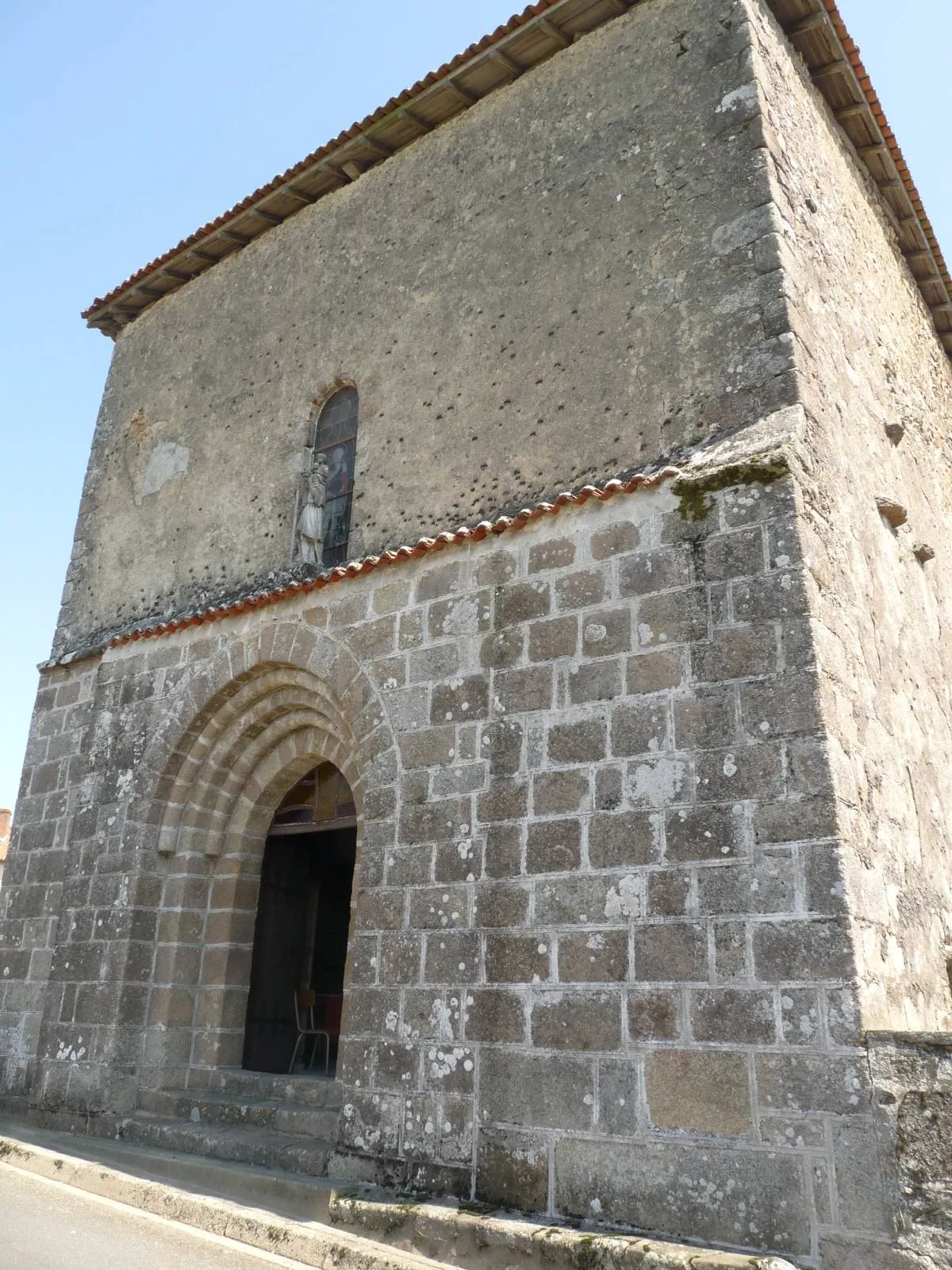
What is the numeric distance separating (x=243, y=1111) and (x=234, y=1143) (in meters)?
0.35

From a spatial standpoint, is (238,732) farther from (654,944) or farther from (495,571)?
(654,944)

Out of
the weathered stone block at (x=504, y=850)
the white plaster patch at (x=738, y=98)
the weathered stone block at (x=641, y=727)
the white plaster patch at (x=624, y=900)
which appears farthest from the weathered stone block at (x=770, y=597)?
the white plaster patch at (x=738, y=98)

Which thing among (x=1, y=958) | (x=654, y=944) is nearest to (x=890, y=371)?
(x=654, y=944)

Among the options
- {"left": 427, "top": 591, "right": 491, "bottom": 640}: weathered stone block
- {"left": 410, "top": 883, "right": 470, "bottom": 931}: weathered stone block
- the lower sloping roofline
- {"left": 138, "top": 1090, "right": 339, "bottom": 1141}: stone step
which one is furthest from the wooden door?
the lower sloping roofline

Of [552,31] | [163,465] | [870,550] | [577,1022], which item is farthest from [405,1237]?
[552,31]

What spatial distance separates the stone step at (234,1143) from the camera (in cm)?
539

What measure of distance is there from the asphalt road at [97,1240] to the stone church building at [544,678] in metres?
0.77

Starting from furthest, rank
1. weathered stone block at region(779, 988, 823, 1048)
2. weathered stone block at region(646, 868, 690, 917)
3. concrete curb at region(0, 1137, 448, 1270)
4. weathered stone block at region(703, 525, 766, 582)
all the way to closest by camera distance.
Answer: weathered stone block at region(703, 525, 766, 582)
weathered stone block at region(646, 868, 690, 917)
concrete curb at region(0, 1137, 448, 1270)
weathered stone block at region(779, 988, 823, 1048)

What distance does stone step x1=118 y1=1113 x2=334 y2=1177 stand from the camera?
5.39m

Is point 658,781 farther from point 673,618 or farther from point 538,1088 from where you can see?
point 538,1088

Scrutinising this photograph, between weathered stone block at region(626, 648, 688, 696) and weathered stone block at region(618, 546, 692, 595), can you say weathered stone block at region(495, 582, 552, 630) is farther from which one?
weathered stone block at region(626, 648, 688, 696)

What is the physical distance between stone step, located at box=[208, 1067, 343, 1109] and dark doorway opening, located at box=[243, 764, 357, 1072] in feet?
1.19

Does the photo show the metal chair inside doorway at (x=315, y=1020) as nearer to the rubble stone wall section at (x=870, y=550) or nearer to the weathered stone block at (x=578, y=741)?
the weathered stone block at (x=578, y=741)

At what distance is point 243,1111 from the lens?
611 centimetres
